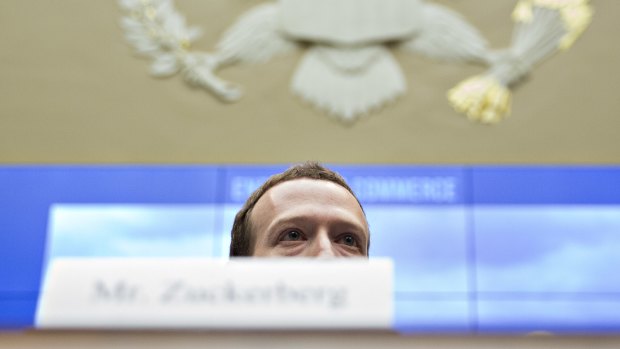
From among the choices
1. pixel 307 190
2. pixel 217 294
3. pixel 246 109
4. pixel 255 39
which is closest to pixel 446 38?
pixel 255 39

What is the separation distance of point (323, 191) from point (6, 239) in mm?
2971

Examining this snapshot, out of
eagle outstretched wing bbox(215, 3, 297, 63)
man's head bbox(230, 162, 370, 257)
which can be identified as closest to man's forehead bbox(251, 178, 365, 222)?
man's head bbox(230, 162, 370, 257)

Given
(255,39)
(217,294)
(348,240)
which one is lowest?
(217,294)

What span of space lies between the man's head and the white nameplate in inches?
20.3

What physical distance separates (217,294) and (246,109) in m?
3.47

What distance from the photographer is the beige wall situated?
155 inches

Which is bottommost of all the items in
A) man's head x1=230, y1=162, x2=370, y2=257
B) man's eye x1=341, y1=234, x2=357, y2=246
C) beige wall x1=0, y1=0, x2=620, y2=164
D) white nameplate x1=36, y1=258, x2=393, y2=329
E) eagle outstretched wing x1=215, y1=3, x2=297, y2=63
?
white nameplate x1=36, y1=258, x2=393, y2=329

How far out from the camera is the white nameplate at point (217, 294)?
1.83ft

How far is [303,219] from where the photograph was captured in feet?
3.95

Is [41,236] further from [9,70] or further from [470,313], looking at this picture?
[470,313]

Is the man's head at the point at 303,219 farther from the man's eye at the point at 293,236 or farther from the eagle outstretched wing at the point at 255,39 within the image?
the eagle outstretched wing at the point at 255,39

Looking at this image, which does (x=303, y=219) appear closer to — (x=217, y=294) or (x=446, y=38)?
(x=217, y=294)

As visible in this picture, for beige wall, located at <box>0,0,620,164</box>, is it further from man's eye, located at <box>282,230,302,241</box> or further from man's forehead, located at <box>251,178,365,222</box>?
man's eye, located at <box>282,230,302,241</box>

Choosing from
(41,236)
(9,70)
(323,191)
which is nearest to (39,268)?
(41,236)
